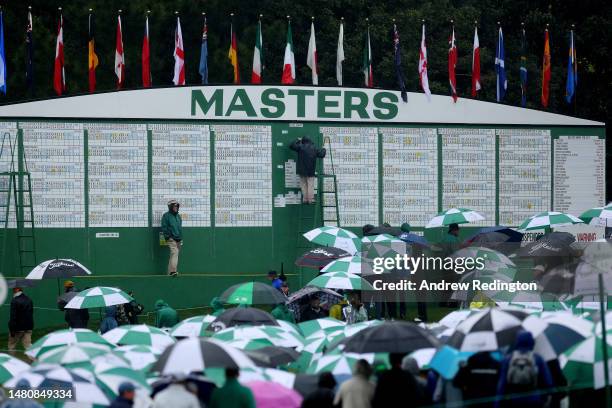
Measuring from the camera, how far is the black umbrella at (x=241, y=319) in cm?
1877

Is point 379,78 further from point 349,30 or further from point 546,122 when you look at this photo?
point 546,122

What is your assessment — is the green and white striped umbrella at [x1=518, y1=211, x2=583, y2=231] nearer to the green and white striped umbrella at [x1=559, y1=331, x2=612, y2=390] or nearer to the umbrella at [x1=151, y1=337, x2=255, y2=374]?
the green and white striped umbrella at [x1=559, y1=331, x2=612, y2=390]

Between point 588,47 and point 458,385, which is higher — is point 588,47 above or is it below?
above

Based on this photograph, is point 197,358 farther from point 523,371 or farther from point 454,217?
point 454,217

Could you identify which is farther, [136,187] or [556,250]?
[136,187]

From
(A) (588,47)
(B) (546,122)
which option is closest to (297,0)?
(A) (588,47)

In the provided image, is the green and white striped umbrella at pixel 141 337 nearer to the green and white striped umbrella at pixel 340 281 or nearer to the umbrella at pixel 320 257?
the green and white striped umbrella at pixel 340 281

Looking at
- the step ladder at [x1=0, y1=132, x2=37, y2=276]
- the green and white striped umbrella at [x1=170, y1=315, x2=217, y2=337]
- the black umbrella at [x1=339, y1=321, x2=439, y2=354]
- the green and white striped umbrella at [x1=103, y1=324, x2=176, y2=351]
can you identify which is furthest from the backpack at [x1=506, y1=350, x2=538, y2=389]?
the step ladder at [x1=0, y1=132, x2=37, y2=276]

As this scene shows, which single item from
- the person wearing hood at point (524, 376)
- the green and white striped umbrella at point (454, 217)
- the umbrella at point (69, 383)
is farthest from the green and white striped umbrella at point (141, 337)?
the green and white striped umbrella at point (454, 217)

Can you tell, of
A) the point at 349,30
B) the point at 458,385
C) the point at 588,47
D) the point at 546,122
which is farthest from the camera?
the point at 349,30

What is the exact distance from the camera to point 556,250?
80.5 feet

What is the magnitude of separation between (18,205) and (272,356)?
14780 millimetres

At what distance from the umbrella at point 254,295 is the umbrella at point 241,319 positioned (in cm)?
272

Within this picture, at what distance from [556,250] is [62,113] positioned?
38.3 ft
